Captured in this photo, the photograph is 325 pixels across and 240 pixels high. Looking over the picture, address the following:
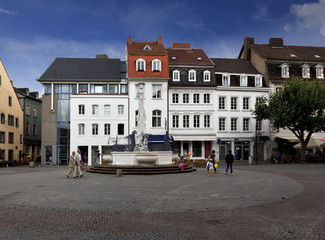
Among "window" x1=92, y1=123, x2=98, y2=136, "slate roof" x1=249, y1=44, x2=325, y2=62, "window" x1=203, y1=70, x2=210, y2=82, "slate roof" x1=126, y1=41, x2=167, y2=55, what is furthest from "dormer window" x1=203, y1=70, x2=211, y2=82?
"window" x1=92, y1=123, x2=98, y2=136

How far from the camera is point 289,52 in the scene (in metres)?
47.0

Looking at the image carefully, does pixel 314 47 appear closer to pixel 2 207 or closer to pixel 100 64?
pixel 100 64

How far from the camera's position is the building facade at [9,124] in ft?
133

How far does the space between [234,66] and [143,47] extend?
12776 mm

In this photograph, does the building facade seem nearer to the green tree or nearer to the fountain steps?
the fountain steps

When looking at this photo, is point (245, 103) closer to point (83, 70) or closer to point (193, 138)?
point (193, 138)

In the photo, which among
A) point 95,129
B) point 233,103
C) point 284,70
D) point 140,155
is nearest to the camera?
point 140,155

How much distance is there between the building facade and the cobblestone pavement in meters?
30.7

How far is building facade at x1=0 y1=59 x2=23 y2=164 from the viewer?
40.7 m

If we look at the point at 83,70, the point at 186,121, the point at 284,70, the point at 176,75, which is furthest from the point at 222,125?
the point at 83,70

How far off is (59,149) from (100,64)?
12903 mm

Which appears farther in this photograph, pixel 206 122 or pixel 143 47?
pixel 143 47

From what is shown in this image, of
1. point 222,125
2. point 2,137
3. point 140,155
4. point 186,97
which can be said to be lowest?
point 140,155

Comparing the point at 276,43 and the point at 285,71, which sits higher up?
the point at 276,43
